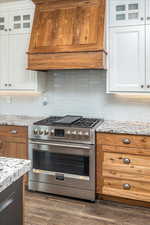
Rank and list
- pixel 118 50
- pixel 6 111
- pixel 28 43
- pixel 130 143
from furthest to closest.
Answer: pixel 6 111 → pixel 28 43 → pixel 118 50 → pixel 130 143

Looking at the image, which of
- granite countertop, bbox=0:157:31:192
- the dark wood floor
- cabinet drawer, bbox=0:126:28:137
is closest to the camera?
granite countertop, bbox=0:157:31:192

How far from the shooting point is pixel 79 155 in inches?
106

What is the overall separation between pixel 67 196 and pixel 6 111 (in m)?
1.82

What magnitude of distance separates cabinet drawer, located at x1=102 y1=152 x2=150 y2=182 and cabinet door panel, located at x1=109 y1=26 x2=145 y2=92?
2.81ft

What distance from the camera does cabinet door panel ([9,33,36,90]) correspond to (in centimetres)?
321

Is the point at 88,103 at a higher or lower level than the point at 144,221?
higher

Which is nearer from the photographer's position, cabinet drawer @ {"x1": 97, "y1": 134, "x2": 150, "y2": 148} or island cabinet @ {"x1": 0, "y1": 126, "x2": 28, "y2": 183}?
cabinet drawer @ {"x1": 97, "y1": 134, "x2": 150, "y2": 148}

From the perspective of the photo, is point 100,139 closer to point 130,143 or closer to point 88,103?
point 130,143

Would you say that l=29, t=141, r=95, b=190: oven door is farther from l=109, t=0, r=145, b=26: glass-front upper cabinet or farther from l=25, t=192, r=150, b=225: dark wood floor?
l=109, t=0, r=145, b=26: glass-front upper cabinet

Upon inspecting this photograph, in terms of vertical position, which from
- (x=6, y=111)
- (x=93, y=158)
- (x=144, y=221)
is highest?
(x=6, y=111)

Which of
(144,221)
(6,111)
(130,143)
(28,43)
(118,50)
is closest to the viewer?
(144,221)

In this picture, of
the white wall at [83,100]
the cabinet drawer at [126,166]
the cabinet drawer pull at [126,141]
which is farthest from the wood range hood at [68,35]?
the cabinet drawer at [126,166]

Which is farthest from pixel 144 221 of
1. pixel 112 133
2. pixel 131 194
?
pixel 112 133

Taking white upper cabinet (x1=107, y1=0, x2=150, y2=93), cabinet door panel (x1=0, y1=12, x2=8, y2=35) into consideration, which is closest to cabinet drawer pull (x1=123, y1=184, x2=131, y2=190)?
white upper cabinet (x1=107, y1=0, x2=150, y2=93)
